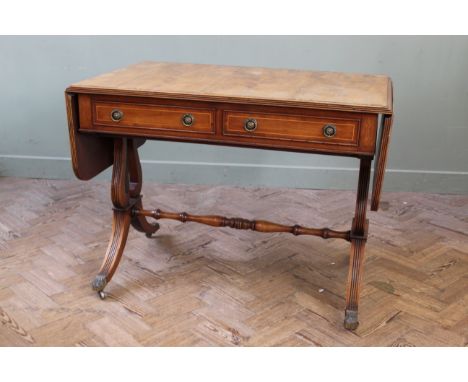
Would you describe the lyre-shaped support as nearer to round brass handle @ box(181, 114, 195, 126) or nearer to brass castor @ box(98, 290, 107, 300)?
brass castor @ box(98, 290, 107, 300)

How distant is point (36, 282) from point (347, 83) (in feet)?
5.73

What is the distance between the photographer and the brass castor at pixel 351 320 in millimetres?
2479

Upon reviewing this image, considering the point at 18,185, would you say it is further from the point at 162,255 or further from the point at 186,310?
the point at 186,310

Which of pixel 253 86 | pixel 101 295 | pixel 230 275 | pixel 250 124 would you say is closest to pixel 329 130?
pixel 250 124

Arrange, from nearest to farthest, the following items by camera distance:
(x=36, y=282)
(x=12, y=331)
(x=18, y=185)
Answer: (x=12, y=331)
(x=36, y=282)
(x=18, y=185)

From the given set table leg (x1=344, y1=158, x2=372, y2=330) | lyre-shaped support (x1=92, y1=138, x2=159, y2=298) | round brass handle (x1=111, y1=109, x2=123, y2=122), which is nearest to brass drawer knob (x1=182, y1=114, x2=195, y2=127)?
round brass handle (x1=111, y1=109, x2=123, y2=122)

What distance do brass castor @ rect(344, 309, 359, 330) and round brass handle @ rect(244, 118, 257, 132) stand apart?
0.89 meters

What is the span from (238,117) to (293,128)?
0.22 m

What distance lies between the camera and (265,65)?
3.85 metres

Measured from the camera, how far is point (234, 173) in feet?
13.4

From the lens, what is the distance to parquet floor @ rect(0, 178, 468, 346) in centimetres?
247

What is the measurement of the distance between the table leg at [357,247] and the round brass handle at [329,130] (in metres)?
0.29

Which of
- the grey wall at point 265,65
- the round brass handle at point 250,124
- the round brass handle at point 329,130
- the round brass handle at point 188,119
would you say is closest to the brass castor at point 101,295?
the round brass handle at point 188,119

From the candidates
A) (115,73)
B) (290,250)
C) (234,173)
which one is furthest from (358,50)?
(115,73)
